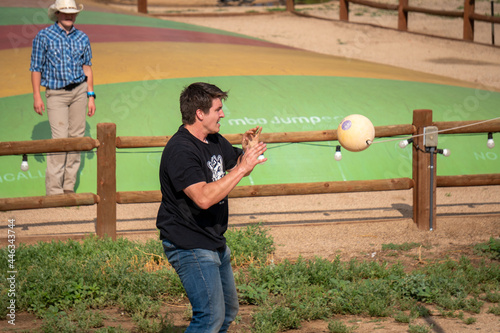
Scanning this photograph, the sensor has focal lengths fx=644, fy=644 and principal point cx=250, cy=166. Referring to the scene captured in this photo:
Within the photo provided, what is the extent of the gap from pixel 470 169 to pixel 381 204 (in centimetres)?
179

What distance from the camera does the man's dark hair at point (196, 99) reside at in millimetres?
3686

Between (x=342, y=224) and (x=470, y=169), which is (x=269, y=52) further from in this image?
(x=342, y=224)

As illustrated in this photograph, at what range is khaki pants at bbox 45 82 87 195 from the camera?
753 centimetres

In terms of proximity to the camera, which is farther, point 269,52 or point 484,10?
point 484,10

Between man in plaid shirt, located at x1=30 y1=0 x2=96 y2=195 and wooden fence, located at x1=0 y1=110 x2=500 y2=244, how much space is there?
3.43 ft

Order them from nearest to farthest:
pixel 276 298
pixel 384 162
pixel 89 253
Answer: pixel 276 298 → pixel 89 253 → pixel 384 162

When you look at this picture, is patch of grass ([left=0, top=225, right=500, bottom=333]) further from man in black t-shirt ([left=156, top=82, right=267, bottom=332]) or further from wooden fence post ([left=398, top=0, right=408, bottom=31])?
wooden fence post ([left=398, top=0, right=408, bottom=31])

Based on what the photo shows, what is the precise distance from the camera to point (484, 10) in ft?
91.1

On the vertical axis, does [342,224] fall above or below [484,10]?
below

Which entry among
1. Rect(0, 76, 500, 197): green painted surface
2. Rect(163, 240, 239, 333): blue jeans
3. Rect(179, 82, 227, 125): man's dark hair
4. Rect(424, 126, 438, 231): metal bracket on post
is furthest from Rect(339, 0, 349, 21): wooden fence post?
Rect(163, 240, 239, 333): blue jeans

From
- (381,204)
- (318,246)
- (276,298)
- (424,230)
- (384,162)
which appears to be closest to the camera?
(276,298)

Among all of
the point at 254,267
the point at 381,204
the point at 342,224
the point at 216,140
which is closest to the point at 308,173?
the point at 381,204

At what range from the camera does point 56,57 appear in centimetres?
747

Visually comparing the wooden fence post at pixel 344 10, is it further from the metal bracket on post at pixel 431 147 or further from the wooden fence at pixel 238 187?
the metal bracket on post at pixel 431 147
